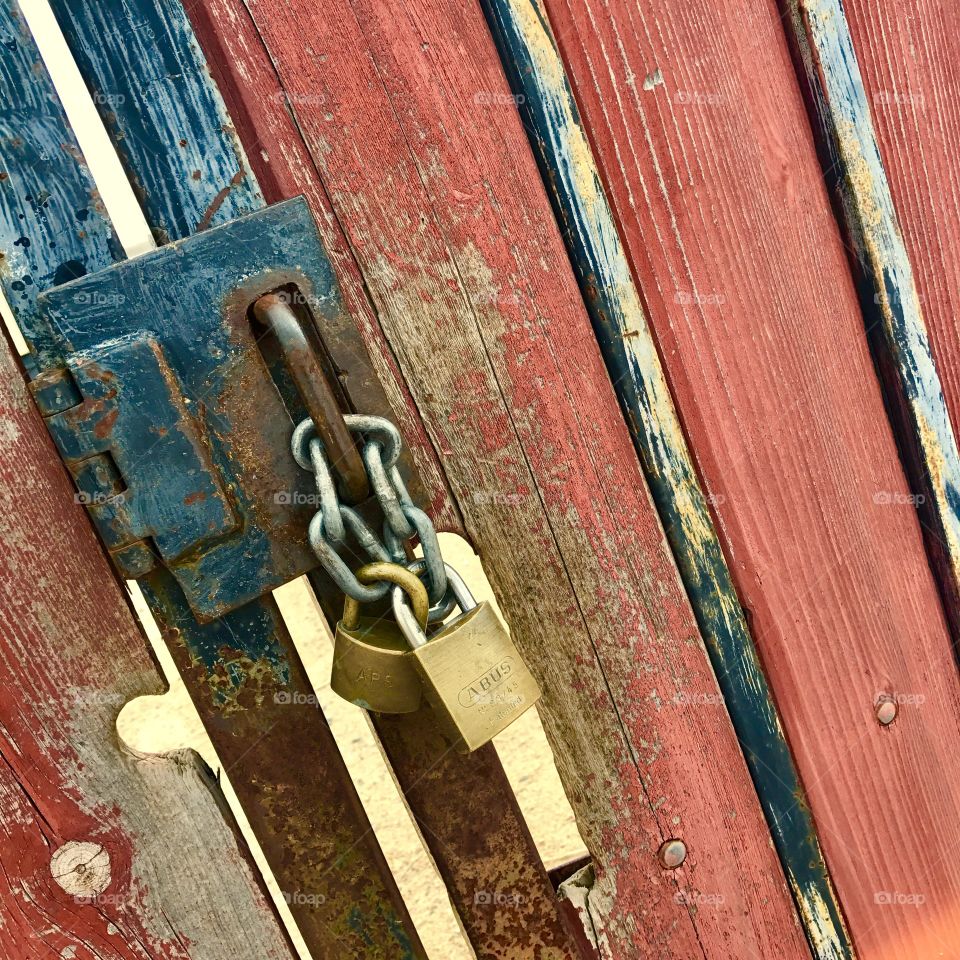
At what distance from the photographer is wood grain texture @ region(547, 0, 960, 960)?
0.83m

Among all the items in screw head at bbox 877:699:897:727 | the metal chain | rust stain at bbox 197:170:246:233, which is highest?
rust stain at bbox 197:170:246:233

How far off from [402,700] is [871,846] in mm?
705

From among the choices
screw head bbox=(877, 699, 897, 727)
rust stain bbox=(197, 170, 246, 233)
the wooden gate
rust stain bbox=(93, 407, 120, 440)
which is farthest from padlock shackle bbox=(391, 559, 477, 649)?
screw head bbox=(877, 699, 897, 727)

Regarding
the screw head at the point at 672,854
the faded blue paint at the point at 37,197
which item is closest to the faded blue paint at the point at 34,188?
the faded blue paint at the point at 37,197

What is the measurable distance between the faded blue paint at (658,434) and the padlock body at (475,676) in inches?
12.3

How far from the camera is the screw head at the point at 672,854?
2.82 feet

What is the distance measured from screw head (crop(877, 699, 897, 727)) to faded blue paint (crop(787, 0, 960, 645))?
5.9 inches

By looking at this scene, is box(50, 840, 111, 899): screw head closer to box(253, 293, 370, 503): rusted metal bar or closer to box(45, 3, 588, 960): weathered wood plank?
box(45, 3, 588, 960): weathered wood plank

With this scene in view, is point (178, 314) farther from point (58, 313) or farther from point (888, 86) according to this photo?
point (888, 86)

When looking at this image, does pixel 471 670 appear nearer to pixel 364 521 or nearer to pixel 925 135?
pixel 364 521

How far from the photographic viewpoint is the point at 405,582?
60cm

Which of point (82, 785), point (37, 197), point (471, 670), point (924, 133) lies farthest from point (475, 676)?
point (924, 133)

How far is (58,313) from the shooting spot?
578 mm

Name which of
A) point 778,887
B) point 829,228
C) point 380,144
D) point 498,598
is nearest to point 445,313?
point 380,144
